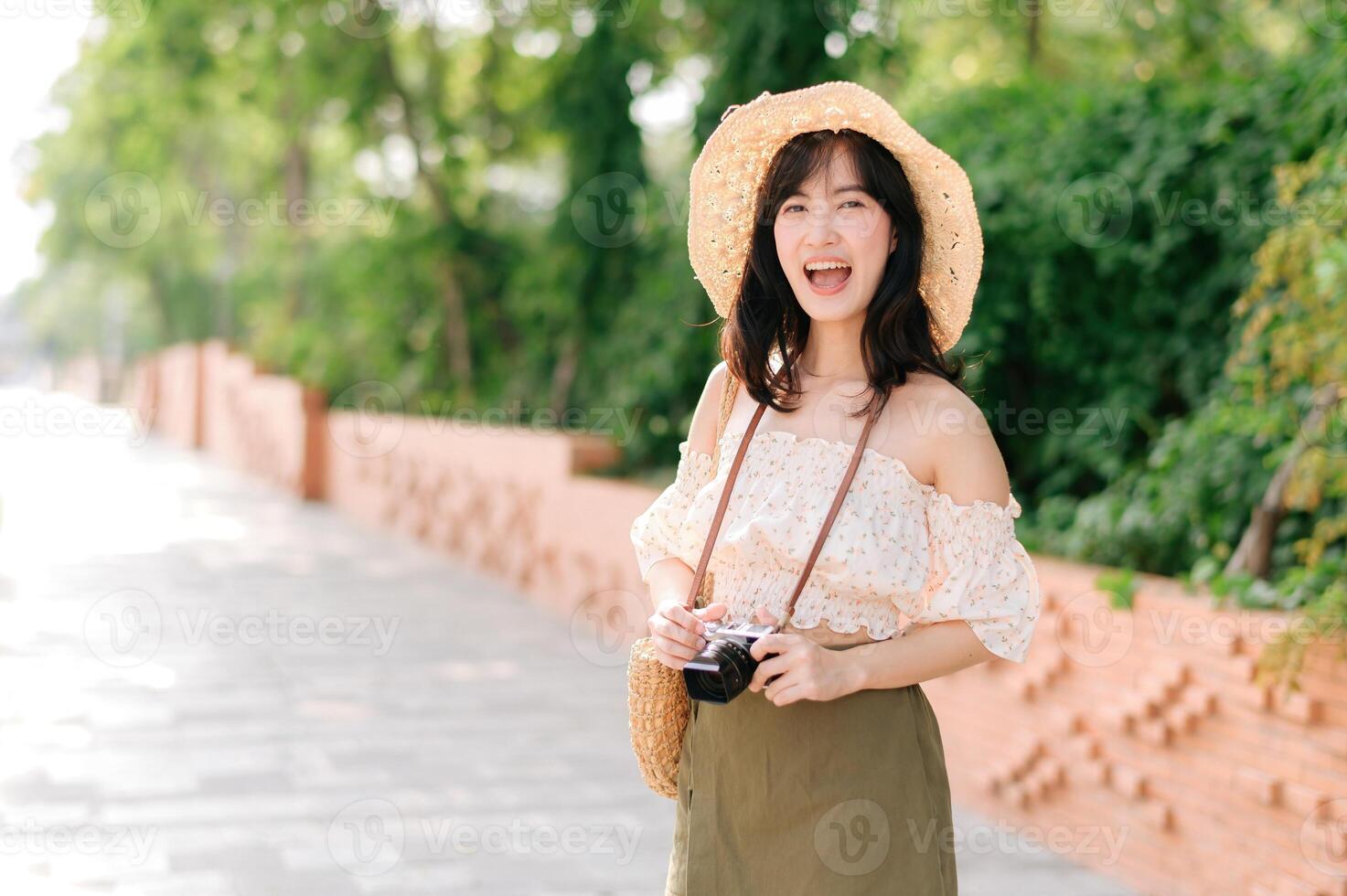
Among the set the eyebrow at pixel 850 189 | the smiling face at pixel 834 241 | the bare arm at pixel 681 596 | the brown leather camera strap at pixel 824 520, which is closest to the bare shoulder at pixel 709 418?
the bare arm at pixel 681 596

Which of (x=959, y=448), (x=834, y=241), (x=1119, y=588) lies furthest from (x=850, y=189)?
(x=1119, y=588)

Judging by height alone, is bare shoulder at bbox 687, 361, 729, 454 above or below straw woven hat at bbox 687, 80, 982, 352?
below

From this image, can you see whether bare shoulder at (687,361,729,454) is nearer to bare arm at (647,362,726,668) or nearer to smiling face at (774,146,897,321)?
bare arm at (647,362,726,668)

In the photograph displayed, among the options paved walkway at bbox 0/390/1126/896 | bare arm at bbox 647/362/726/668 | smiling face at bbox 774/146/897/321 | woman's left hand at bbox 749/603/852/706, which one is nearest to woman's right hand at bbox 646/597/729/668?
bare arm at bbox 647/362/726/668

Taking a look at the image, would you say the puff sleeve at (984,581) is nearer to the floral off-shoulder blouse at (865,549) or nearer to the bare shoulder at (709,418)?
the floral off-shoulder blouse at (865,549)

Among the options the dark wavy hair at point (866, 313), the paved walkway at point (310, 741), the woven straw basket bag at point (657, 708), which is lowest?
the paved walkway at point (310, 741)

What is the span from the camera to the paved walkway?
4.58 meters

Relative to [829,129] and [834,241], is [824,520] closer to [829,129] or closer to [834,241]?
[834,241]

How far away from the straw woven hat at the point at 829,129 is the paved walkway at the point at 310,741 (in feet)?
9.08

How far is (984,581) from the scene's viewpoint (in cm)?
199

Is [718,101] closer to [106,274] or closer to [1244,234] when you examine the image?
[1244,234]

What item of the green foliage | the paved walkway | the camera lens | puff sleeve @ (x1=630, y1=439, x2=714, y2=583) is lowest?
the paved walkway

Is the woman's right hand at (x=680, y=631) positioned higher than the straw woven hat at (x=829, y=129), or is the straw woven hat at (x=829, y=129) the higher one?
the straw woven hat at (x=829, y=129)

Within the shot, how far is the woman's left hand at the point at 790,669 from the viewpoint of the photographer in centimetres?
188
